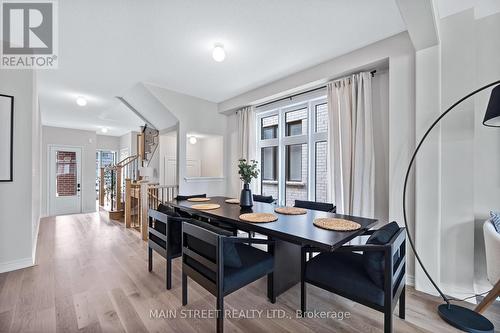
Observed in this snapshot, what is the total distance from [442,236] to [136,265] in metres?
3.42

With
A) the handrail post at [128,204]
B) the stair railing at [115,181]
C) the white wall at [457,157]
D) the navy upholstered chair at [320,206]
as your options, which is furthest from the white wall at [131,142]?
the white wall at [457,157]

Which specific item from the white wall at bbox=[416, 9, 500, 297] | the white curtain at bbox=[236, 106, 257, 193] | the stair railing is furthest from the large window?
the stair railing

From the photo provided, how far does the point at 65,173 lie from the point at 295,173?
716 cm

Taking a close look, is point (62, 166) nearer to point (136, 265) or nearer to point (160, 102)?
point (160, 102)

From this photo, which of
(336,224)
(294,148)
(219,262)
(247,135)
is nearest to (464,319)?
(336,224)

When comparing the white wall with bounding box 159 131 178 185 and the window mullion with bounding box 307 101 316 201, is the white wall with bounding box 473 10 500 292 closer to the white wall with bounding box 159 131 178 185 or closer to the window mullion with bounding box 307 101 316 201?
the window mullion with bounding box 307 101 316 201

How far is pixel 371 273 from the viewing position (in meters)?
1.47

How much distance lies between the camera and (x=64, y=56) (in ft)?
9.27

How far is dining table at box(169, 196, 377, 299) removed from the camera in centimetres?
150

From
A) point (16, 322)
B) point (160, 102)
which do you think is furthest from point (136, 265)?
point (160, 102)

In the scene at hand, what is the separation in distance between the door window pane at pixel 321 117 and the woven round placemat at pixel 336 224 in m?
1.87

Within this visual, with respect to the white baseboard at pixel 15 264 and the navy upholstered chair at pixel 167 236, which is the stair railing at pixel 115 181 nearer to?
the white baseboard at pixel 15 264

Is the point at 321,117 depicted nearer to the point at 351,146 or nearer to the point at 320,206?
the point at 351,146

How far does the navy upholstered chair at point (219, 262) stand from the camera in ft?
5.16
